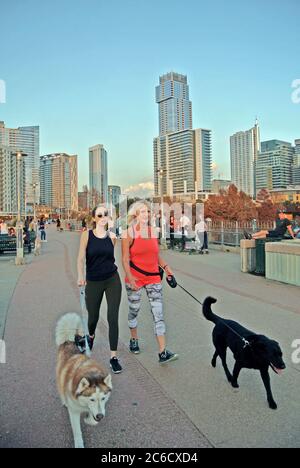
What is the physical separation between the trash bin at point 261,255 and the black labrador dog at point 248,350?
8.06 meters

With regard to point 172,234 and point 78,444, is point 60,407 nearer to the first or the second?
point 78,444

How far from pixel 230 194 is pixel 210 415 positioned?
236 ft

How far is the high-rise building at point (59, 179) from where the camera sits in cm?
13985

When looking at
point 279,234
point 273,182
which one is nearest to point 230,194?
point 279,234

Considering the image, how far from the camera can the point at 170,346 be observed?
5.77 metres

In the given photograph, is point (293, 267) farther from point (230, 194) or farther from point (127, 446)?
point (230, 194)

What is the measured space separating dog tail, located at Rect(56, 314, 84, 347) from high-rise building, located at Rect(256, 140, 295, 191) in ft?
520

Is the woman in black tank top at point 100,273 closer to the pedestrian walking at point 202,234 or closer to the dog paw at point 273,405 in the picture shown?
the dog paw at point 273,405

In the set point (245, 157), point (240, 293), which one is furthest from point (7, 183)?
point (240, 293)

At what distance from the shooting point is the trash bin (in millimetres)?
12273

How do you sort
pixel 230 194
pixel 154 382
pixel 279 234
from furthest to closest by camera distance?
pixel 230 194 < pixel 279 234 < pixel 154 382

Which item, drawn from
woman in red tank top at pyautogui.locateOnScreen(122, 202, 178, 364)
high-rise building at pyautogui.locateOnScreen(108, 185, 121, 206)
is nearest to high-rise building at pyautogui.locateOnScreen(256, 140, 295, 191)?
high-rise building at pyautogui.locateOnScreen(108, 185, 121, 206)

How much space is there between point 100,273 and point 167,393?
4.92ft

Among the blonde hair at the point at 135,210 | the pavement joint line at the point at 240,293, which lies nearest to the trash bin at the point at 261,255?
the pavement joint line at the point at 240,293
